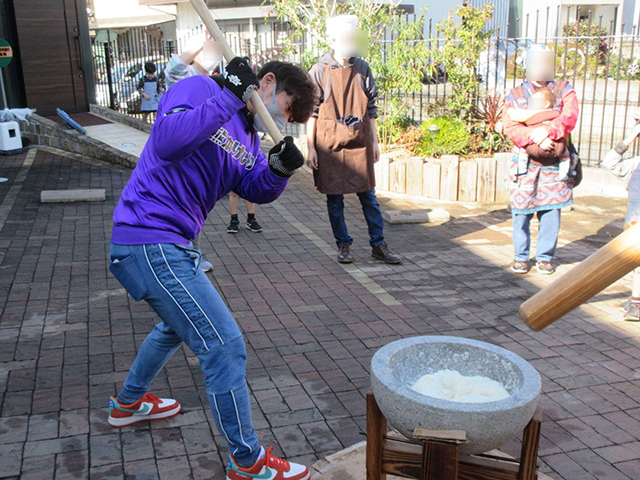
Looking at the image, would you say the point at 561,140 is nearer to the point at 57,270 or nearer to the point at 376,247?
the point at 376,247

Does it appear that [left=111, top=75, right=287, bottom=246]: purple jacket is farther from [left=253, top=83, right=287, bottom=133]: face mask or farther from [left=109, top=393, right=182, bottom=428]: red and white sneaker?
[left=109, top=393, right=182, bottom=428]: red and white sneaker

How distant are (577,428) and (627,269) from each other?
2083mm

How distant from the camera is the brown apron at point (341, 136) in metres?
6.11

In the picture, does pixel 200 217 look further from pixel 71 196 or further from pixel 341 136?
pixel 71 196

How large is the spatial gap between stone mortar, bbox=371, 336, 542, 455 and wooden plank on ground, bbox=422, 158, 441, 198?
20.4 feet

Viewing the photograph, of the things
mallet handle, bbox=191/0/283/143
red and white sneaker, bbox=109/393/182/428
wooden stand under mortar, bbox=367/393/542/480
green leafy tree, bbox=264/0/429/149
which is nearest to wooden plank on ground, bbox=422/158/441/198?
green leafy tree, bbox=264/0/429/149

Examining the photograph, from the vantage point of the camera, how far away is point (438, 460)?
93.6 inches

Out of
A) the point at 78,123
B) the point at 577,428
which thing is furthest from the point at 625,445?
the point at 78,123

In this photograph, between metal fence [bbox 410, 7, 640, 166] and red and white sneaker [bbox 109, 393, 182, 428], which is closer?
red and white sneaker [bbox 109, 393, 182, 428]

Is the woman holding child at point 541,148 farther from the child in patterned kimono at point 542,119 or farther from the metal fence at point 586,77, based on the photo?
the metal fence at point 586,77

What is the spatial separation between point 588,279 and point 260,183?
68.7 inches

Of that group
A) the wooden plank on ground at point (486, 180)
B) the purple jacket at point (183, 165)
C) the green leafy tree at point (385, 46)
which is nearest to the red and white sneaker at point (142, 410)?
the purple jacket at point (183, 165)

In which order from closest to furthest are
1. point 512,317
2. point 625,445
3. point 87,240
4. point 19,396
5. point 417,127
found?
point 625,445 < point 19,396 < point 512,317 < point 87,240 < point 417,127

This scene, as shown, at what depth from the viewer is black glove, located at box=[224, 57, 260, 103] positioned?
2844 mm
